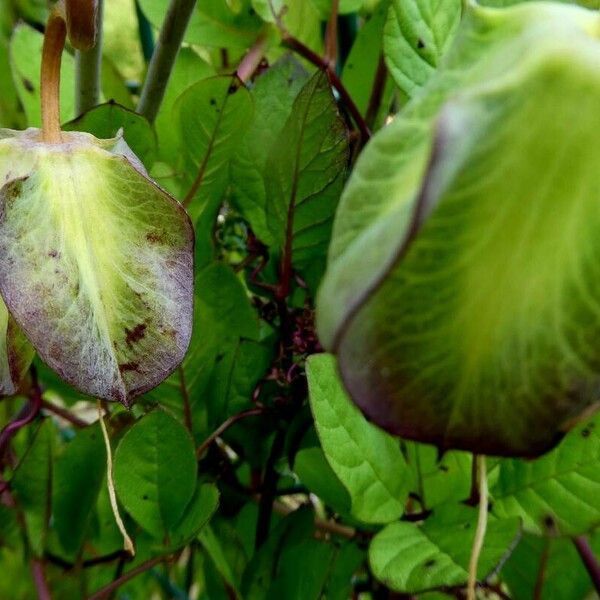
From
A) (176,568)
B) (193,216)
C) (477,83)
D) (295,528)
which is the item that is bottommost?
(176,568)

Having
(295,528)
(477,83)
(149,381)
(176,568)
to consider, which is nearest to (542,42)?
(477,83)

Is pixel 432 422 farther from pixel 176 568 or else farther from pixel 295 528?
pixel 176 568

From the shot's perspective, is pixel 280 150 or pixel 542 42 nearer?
pixel 542 42

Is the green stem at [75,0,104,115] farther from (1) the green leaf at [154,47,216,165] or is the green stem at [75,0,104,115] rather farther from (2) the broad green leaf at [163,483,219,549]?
(2) the broad green leaf at [163,483,219,549]

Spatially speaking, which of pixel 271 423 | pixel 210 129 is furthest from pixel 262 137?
pixel 271 423

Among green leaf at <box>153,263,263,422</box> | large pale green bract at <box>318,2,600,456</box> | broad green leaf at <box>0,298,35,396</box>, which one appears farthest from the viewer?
green leaf at <box>153,263,263,422</box>

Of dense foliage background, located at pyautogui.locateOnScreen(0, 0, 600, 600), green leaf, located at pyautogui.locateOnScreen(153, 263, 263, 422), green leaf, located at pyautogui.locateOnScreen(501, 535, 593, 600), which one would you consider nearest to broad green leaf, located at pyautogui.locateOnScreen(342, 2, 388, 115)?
dense foliage background, located at pyautogui.locateOnScreen(0, 0, 600, 600)

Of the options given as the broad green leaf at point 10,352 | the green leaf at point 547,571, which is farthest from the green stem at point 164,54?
the green leaf at point 547,571

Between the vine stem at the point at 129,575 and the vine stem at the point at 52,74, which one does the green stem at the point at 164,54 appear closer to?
the vine stem at the point at 52,74
